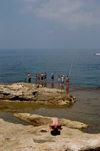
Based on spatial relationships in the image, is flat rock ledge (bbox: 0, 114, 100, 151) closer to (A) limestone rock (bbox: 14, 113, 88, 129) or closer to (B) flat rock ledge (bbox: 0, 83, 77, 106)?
(A) limestone rock (bbox: 14, 113, 88, 129)

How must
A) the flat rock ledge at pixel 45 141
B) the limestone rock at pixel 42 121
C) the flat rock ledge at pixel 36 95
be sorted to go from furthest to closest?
the flat rock ledge at pixel 36 95
the limestone rock at pixel 42 121
the flat rock ledge at pixel 45 141

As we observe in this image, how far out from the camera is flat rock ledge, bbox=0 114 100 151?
1002 cm

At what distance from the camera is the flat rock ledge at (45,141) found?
1002 centimetres

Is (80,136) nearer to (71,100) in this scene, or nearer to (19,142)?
(19,142)

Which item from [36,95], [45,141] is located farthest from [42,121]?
[36,95]

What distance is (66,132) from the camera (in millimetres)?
12188

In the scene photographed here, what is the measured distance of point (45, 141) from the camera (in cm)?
1069

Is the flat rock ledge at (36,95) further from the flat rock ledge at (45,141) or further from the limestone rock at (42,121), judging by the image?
the flat rock ledge at (45,141)

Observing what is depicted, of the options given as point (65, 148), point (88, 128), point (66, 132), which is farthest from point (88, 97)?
point (65, 148)

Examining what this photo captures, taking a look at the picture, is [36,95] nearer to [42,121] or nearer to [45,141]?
[42,121]

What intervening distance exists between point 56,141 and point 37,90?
59.6 ft

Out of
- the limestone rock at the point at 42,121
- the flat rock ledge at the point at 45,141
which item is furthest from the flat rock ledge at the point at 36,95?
the flat rock ledge at the point at 45,141

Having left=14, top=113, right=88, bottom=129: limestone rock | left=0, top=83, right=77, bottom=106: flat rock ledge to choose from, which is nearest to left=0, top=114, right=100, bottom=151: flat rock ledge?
left=14, top=113, right=88, bottom=129: limestone rock

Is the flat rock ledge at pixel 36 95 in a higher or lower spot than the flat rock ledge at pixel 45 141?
lower
